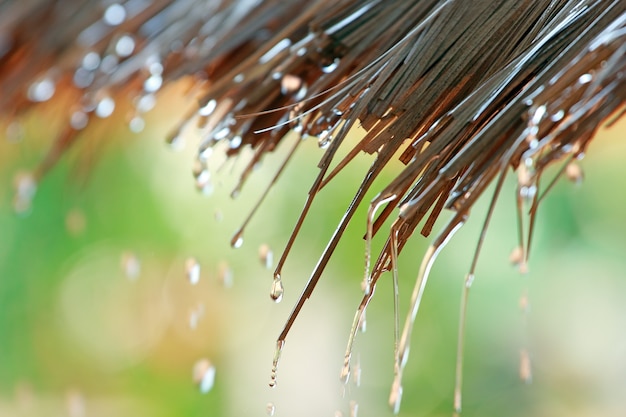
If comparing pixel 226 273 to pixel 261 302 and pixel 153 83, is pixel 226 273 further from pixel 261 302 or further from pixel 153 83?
pixel 153 83

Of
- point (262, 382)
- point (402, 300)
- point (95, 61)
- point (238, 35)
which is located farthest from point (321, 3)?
point (262, 382)

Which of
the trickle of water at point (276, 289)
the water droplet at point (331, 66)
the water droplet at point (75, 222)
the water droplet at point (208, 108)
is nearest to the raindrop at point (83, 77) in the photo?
the water droplet at point (208, 108)

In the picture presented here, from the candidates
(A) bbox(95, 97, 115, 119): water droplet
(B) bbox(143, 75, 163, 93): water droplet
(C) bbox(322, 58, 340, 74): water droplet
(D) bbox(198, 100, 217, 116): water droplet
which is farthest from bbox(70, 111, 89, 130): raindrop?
(C) bbox(322, 58, 340, 74): water droplet

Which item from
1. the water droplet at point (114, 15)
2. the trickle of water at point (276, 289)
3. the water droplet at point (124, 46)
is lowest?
the water droplet at point (124, 46)

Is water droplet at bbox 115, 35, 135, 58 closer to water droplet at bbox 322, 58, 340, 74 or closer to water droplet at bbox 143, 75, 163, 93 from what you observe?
water droplet at bbox 143, 75, 163, 93

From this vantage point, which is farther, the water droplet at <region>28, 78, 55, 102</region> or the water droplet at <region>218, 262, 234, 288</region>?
the water droplet at <region>218, 262, 234, 288</region>

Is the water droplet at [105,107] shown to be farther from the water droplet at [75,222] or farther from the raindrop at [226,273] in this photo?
the water droplet at [75,222]
